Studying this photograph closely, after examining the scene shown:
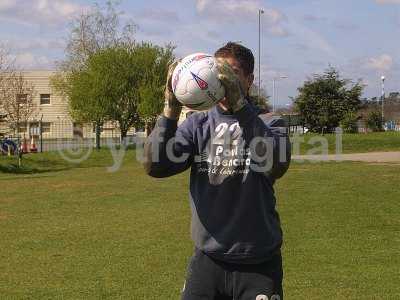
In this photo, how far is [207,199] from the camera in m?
3.47

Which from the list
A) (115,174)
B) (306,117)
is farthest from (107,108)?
(115,174)

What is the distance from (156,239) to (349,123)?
31.1 metres

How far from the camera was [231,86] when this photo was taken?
10.8 feet

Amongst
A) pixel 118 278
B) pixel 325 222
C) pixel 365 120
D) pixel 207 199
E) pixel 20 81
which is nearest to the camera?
pixel 207 199

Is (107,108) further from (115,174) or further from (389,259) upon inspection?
(389,259)

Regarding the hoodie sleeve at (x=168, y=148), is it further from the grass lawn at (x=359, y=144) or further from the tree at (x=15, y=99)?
the tree at (x=15, y=99)

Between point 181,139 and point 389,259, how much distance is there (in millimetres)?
5394

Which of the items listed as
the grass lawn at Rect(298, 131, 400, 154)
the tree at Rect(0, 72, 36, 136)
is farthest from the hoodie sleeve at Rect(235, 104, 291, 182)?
the tree at Rect(0, 72, 36, 136)

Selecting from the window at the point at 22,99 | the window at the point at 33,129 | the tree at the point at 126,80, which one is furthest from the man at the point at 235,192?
the window at the point at 22,99

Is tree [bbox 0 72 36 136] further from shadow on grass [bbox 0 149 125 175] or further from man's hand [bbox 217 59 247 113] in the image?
man's hand [bbox 217 59 247 113]

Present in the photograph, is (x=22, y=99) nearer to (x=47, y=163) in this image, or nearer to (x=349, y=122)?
(x=47, y=163)

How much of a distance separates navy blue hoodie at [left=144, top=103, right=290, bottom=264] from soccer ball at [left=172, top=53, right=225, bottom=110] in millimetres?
155

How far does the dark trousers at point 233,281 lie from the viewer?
11.2ft

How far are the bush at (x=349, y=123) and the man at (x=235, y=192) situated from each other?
3652 cm
